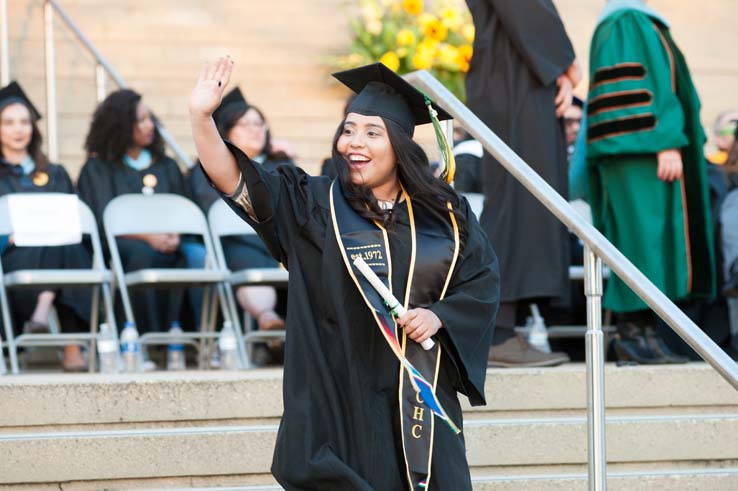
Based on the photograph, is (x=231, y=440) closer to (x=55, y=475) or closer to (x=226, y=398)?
(x=226, y=398)

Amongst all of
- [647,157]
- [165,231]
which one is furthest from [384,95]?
[165,231]

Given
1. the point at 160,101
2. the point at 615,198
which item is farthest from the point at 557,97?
the point at 160,101

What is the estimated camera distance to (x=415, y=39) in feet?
35.7

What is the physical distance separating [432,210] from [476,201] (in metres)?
2.75

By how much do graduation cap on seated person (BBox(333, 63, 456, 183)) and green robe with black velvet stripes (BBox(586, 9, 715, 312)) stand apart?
2.30 m

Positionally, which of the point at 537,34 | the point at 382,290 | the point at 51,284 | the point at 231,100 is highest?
the point at 537,34

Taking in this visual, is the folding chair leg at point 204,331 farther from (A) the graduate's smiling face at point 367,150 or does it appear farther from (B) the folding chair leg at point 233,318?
(A) the graduate's smiling face at point 367,150

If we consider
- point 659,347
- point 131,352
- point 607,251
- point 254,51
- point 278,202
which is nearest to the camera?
point 278,202

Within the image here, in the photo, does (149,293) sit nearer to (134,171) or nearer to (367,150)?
(134,171)

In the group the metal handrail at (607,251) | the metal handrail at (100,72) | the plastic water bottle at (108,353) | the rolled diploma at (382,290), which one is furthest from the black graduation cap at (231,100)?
the rolled diploma at (382,290)

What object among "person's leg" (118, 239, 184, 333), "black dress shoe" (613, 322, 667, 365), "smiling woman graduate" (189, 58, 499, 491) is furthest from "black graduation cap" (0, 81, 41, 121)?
"smiling woman graduate" (189, 58, 499, 491)

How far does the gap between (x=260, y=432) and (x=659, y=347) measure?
6.61 ft

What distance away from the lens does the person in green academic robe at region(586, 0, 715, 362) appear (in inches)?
253

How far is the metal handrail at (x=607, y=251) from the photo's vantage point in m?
4.12
